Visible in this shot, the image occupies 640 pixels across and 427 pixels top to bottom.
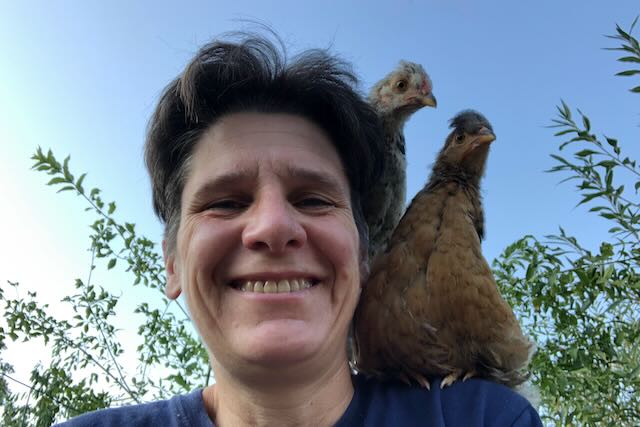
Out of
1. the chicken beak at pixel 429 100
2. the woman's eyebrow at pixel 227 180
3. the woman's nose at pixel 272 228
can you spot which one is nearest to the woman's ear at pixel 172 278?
the woman's eyebrow at pixel 227 180

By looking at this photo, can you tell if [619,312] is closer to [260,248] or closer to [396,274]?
[396,274]

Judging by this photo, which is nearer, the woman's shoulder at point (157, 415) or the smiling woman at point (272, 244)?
the smiling woman at point (272, 244)

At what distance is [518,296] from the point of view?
2867 mm

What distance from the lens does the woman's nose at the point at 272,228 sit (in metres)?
1.46

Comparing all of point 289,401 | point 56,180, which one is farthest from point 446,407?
point 56,180

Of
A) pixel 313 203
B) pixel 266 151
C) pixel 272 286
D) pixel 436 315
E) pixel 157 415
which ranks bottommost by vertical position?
pixel 157 415

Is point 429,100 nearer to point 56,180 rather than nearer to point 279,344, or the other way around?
point 279,344

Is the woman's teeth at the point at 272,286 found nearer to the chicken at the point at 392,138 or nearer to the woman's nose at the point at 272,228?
the woman's nose at the point at 272,228

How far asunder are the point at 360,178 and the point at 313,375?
0.71 m

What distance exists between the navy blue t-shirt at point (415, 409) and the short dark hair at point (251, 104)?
0.50 m

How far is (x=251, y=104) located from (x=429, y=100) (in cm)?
102

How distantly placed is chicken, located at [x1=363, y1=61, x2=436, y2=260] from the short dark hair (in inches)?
3.9

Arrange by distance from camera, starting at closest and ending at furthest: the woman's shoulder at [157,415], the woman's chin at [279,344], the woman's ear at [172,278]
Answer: the woman's chin at [279,344] < the woman's shoulder at [157,415] < the woman's ear at [172,278]

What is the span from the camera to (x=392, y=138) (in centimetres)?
224
